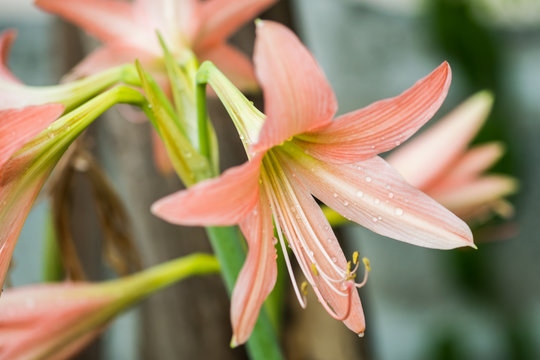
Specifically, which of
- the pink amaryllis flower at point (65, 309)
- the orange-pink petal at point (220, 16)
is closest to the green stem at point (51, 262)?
the pink amaryllis flower at point (65, 309)

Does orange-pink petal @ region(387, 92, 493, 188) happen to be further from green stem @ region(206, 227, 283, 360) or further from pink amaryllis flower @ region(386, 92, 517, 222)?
green stem @ region(206, 227, 283, 360)

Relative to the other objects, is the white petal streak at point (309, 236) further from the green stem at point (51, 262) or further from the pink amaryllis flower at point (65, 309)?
the green stem at point (51, 262)

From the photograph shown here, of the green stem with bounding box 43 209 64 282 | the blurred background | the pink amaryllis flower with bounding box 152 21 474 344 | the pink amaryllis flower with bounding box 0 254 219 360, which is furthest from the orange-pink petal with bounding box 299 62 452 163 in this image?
the blurred background

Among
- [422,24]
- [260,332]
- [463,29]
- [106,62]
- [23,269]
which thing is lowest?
[260,332]

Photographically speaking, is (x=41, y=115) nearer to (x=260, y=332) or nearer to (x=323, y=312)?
(x=260, y=332)

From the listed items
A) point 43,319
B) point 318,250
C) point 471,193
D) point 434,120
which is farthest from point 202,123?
point 434,120

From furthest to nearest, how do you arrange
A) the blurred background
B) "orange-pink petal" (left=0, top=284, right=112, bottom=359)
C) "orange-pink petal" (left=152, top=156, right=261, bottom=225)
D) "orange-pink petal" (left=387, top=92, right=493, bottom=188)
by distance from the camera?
1. the blurred background
2. "orange-pink petal" (left=387, top=92, right=493, bottom=188)
3. "orange-pink petal" (left=0, top=284, right=112, bottom=359)
4. "orange-pink petal" (left=152, top=156, right=261, bottom=225)

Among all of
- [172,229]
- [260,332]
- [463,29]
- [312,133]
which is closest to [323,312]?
[172,229]
